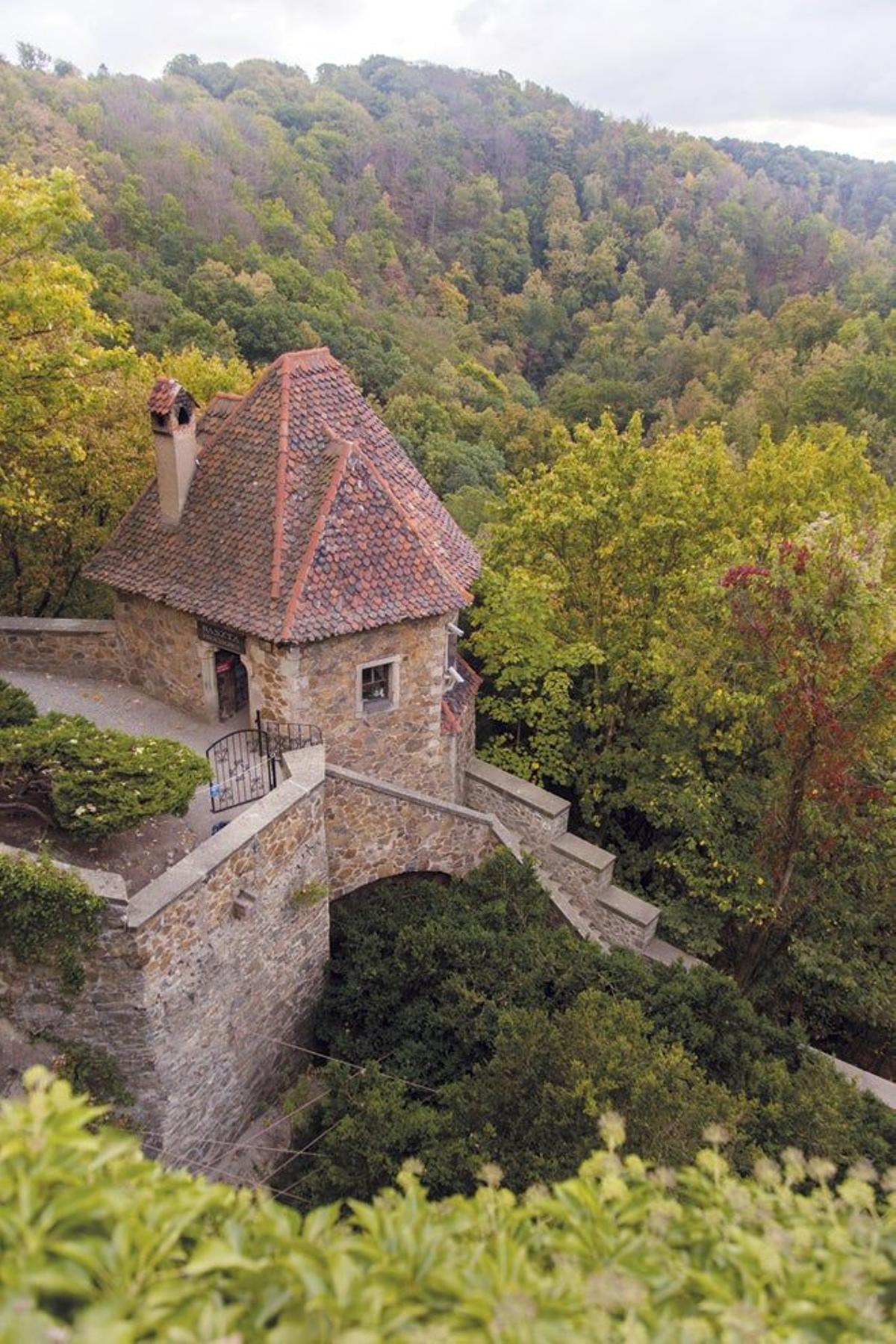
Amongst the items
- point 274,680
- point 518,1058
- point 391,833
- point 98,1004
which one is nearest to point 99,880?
point 98,1004

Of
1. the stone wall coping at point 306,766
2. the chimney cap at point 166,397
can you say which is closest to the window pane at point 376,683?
the stone wall coping at point 306,766

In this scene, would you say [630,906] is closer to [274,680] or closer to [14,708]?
[274,680]

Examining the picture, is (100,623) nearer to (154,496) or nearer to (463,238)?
(154,496)

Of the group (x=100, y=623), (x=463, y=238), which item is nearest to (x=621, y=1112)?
(x=100, y=623)

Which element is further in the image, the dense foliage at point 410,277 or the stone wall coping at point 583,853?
the dense foliage at point 410,277

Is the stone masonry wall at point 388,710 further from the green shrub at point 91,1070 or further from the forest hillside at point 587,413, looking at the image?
the green shrub at point 91,1070

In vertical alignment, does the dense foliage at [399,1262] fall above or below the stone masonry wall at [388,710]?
above
